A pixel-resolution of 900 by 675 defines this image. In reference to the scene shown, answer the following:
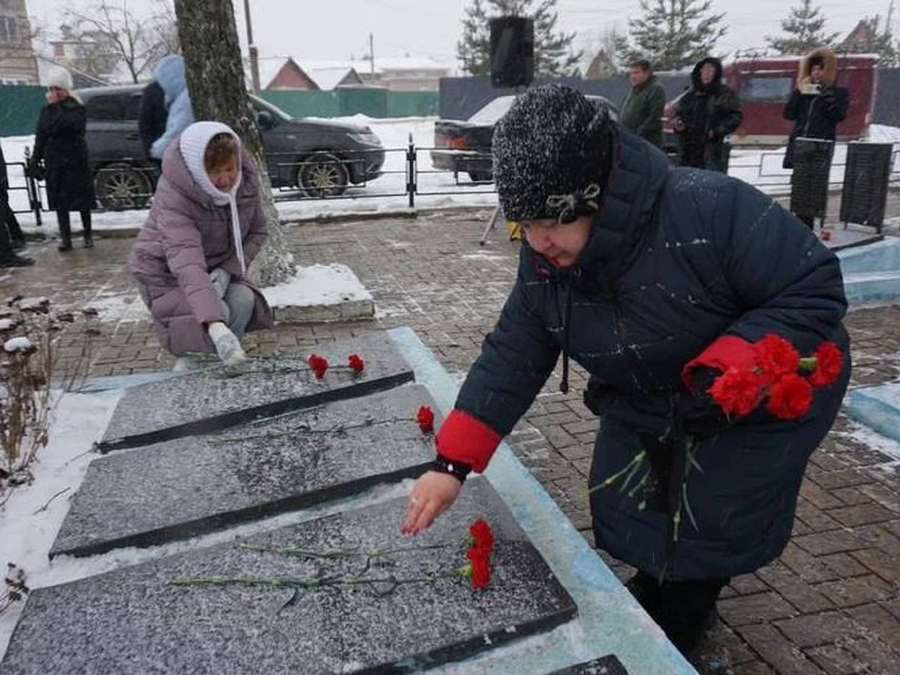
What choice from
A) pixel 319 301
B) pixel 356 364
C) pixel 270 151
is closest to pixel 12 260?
pixel 319 301

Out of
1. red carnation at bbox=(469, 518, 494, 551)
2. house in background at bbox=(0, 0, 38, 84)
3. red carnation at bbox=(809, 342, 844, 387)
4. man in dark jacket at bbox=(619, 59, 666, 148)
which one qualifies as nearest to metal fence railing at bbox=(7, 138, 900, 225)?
A: man in dark jacket at bbox=(619, 59, 666, 148)

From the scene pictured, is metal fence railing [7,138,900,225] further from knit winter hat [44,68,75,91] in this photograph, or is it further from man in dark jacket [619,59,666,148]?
man in dark jacket [619,59,666,148]

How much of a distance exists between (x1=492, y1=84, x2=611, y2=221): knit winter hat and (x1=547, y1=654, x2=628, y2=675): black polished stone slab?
822mm

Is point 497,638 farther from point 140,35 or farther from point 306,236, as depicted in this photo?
point 140,35

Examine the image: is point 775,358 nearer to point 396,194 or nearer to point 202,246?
point 202,246

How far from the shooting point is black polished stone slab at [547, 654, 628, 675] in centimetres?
139

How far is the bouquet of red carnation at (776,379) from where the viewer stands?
52.2 inches

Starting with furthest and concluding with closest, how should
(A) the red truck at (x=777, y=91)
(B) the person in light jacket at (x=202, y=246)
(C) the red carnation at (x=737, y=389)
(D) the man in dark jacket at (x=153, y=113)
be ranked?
(A) the red truck at (x=777, y=91) < (D) the man in dark jacket at (x=153, y=113) < (B) the person in light jacket at (x=202, y=246) < (C) the red carnation at (x=737, y=389)

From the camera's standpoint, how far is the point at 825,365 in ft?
4.70

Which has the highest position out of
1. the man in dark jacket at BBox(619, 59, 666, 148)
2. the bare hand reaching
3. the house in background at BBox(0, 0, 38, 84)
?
the house in background at BBox(0, 0, 38, 84)

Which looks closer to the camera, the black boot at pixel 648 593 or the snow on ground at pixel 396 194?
the black boot at pixel 648 593

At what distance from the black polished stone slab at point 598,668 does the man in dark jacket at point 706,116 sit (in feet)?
24.5

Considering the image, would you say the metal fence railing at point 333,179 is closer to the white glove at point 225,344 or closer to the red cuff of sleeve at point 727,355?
the white glove at point 225,344

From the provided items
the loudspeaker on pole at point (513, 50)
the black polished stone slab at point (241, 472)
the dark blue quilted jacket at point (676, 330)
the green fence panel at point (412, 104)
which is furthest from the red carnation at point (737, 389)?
the green fence panel at point (412, 104)
